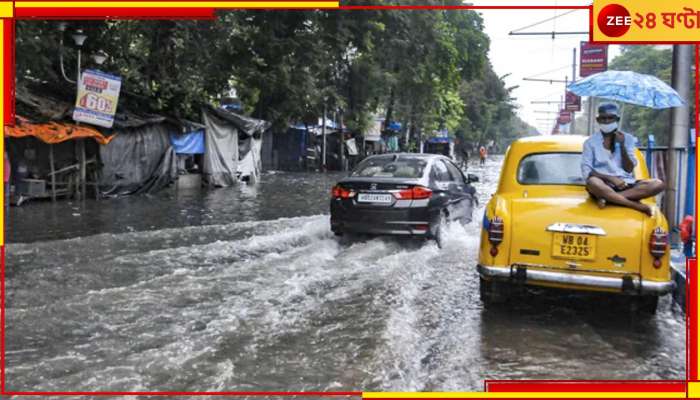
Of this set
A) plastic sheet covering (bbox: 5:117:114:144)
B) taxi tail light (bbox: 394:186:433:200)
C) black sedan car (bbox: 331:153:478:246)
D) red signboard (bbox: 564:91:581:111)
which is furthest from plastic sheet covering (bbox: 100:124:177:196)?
red signboard (bbox: 564:91:581:111)

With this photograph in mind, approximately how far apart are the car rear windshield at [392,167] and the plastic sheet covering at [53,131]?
304 inches

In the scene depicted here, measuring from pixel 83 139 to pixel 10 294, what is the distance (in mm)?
9916

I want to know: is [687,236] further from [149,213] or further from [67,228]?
[149,213]

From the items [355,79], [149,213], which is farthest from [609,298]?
[355,79]

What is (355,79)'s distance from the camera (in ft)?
107

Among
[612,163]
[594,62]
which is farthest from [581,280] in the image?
[594,62]

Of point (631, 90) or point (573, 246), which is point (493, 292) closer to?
point (573, 246)

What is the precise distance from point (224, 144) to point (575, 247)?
17.6m

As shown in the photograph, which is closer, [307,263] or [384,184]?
[307,263]

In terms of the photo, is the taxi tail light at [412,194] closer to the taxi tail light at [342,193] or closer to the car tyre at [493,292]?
the taxi tail light at [342,193]

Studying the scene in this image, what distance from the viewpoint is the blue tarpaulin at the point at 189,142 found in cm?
1942

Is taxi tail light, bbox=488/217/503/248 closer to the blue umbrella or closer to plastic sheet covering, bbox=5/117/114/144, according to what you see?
the blue umbrella

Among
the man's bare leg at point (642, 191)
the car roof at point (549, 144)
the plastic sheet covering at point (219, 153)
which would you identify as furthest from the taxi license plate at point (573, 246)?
the plastic sheet covering at point (219, 153)

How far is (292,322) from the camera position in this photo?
5.80 metres
